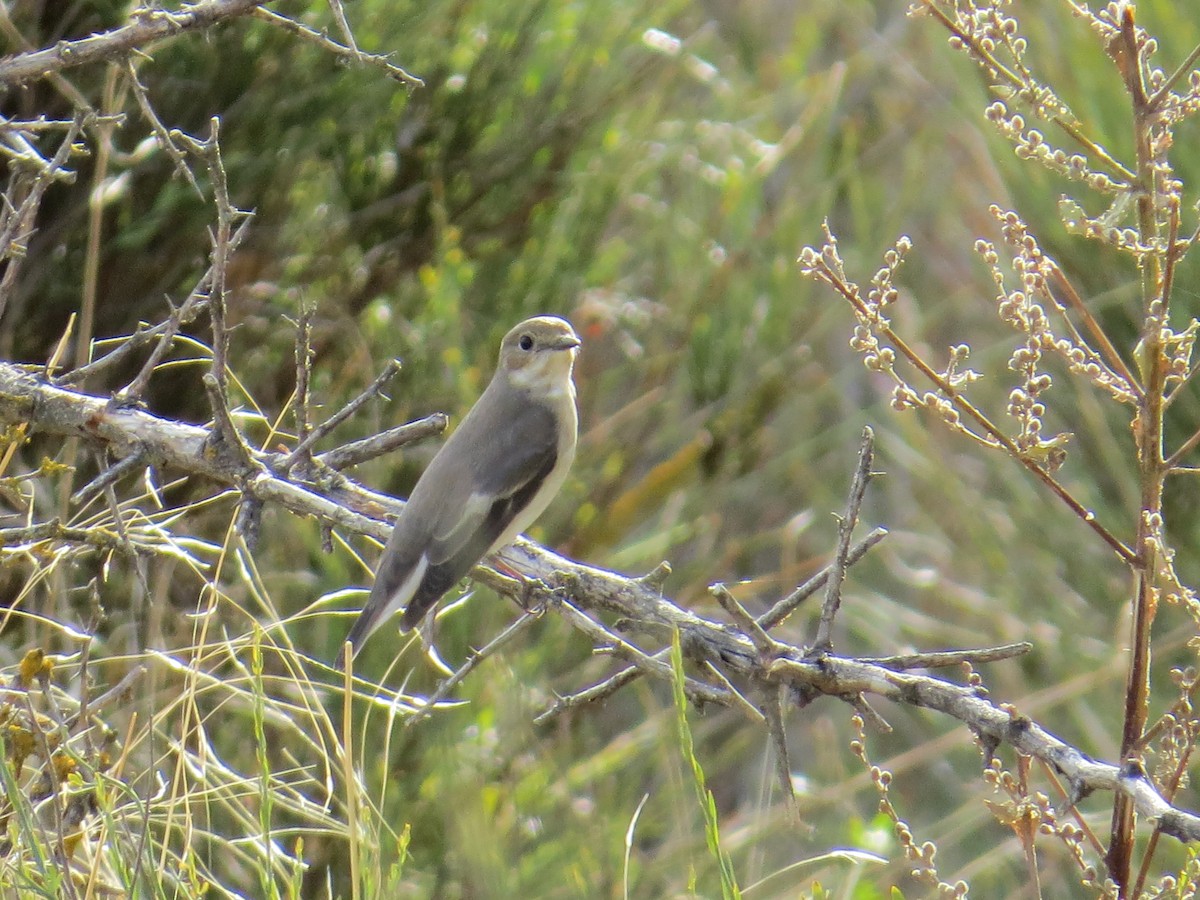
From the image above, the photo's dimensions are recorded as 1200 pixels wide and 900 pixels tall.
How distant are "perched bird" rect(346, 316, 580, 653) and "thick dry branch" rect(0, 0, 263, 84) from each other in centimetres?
113

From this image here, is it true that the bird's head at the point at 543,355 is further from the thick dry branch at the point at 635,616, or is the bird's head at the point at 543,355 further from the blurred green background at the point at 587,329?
the thick dry branch at the point at 635,616

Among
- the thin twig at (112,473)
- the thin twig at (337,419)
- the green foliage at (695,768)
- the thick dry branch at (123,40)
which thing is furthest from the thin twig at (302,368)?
the green foliage at (695,768)

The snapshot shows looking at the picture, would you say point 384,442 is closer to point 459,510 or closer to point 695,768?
point 695,768

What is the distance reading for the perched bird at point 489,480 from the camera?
3469 mm

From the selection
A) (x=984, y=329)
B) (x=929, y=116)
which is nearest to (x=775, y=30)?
(x=929, y=116)

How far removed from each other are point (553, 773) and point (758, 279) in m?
2.37

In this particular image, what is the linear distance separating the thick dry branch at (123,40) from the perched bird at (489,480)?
1127 mm

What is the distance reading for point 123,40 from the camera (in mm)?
2434

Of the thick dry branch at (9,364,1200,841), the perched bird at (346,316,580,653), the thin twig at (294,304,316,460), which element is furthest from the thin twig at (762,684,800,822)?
the perched bird at (346,316,580,653)

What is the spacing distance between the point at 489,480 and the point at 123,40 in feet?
5.39

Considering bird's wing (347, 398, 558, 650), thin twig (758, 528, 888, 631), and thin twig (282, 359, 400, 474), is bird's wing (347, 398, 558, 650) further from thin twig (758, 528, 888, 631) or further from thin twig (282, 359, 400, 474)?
thin twig (758, 528, 888, 631)

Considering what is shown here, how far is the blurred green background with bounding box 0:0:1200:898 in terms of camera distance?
4.51m

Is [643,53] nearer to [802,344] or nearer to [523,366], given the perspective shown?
[802,344]

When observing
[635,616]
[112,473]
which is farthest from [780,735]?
[112,473]
